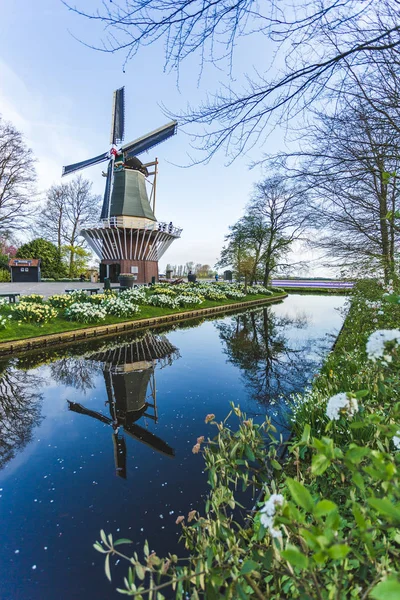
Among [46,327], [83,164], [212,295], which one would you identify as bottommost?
[46,327]

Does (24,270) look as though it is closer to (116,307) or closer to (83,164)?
(83,164)

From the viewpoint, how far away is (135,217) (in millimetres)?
24516

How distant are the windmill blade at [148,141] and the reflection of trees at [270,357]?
21.4m

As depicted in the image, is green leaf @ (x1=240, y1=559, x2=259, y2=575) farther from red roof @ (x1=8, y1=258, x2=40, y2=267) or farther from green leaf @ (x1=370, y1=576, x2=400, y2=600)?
red roof @ (x1=8, y1=258, x2=40, y2=267)

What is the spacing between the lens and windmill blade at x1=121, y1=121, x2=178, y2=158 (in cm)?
2612

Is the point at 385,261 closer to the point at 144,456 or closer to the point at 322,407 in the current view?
the point at 322,407

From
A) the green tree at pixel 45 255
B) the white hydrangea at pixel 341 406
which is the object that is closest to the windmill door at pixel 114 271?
the green tree at pixel 45 255

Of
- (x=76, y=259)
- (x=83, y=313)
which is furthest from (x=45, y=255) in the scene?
(x=83, y=313)

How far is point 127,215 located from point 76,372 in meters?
20.6

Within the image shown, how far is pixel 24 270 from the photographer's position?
22.4 meters

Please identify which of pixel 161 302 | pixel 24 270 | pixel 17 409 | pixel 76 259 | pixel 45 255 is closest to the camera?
pixel 17 409

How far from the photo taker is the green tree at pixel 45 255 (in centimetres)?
2672

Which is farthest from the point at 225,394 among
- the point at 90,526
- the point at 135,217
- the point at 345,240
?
the point at 135,217

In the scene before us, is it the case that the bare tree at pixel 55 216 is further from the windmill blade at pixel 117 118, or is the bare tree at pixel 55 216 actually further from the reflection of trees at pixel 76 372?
the reflection of trees at pixel 76 372
